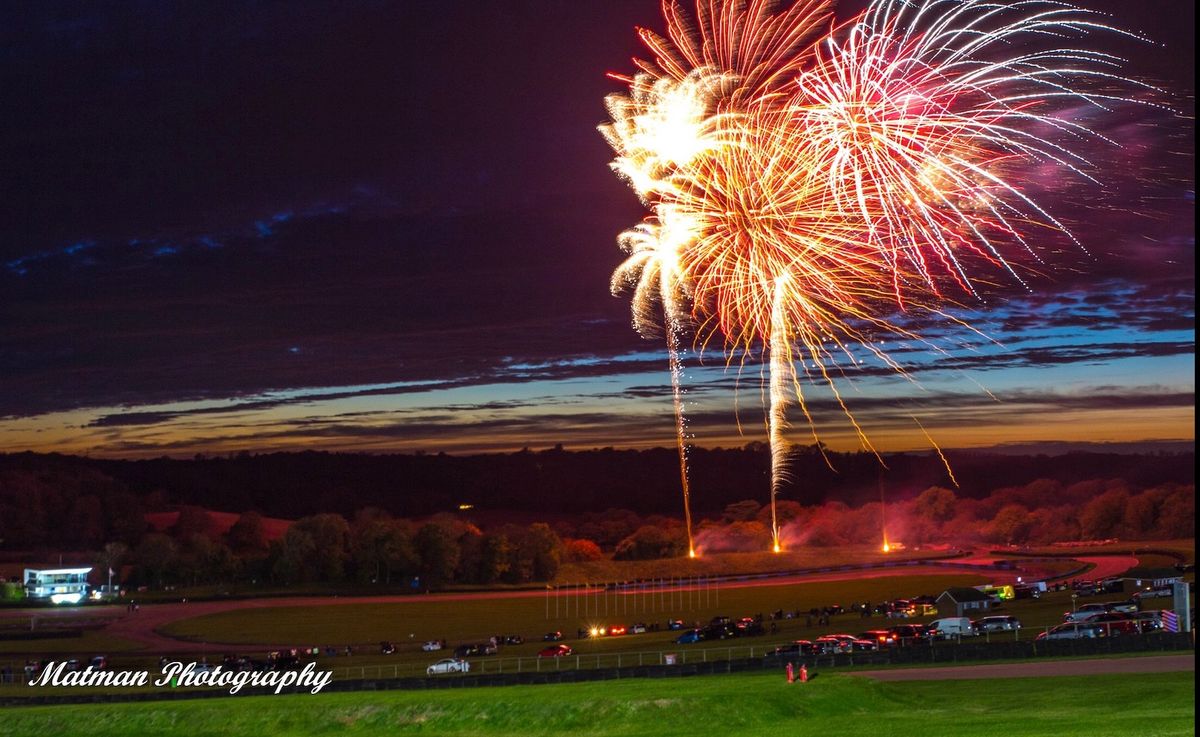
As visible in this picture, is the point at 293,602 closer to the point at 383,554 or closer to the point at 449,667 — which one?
the point at 383,554

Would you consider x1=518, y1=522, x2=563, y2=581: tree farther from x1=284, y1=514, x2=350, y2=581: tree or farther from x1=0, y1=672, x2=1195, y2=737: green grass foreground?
x1=0, y1=672, x2=1195, y2=737: green grass foreground

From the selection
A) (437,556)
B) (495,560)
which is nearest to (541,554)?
(495,560)

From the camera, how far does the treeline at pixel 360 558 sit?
102 metres

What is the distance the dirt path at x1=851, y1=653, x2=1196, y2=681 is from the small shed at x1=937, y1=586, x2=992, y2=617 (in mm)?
24802

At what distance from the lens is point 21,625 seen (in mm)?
79000

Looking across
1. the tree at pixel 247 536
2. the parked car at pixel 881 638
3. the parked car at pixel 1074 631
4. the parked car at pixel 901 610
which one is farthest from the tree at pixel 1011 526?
the parked car at pixel 881 638

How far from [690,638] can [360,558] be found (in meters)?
52.5

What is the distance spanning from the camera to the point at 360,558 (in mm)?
103875

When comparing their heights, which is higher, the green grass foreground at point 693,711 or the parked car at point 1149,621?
the green grass foreground at point 693,711

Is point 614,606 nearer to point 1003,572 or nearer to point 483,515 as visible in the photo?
point 1003,572

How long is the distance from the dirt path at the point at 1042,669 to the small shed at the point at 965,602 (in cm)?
2480

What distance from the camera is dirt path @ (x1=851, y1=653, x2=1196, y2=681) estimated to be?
35.2 metres

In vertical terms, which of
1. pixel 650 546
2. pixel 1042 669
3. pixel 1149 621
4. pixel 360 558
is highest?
pixel 1042 669

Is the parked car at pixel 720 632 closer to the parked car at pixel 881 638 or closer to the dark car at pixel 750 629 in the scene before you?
the dark car at pixel 750 629
